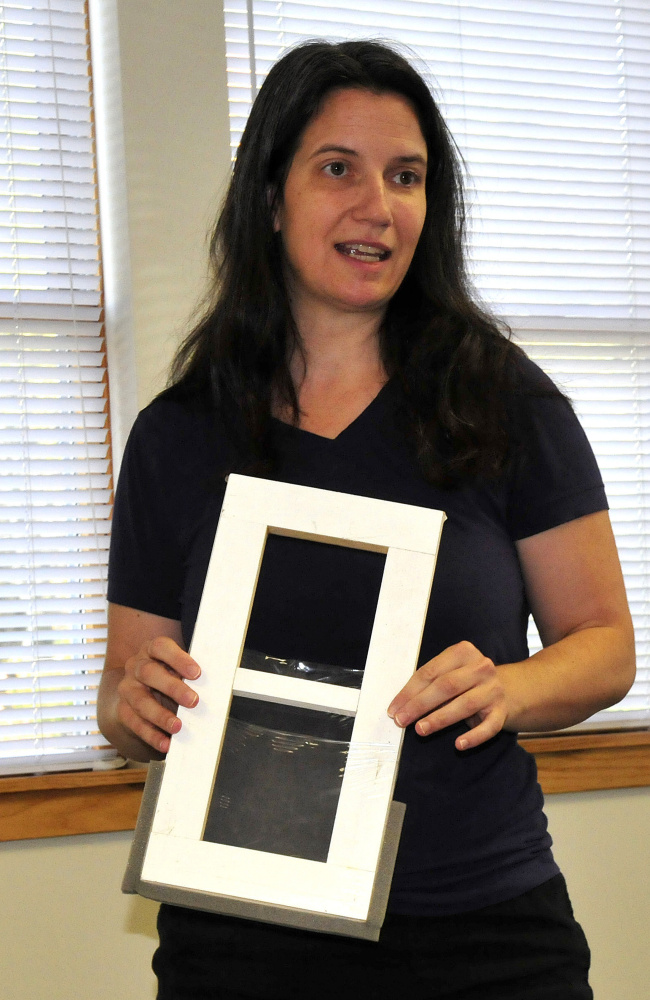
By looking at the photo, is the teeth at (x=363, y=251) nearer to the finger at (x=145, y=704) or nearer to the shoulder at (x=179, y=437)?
the shoulder at (x=179, y=437)

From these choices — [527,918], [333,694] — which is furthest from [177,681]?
[527,918]

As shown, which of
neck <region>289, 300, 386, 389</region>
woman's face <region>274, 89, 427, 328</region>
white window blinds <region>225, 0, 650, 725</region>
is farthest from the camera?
white window blinds <region>225, 0, 650, 725</region>

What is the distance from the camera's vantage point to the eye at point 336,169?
1.20 metres

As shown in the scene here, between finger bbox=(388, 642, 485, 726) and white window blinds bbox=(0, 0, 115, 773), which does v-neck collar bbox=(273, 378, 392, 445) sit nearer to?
finger bbox=(388, 642, 485, 726)

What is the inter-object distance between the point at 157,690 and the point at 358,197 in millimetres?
621

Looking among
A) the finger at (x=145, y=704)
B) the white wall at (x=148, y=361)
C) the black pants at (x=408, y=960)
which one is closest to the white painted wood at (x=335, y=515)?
the finger at (x=145, y=704)

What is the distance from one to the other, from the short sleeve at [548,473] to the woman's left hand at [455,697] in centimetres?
25

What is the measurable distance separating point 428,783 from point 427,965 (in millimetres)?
182

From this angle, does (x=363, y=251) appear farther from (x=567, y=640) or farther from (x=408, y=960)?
(x=408, y=960)

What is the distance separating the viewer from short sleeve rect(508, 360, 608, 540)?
1129 millimetres

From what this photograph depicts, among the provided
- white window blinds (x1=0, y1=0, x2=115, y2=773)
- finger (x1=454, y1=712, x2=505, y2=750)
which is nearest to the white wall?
white window blinds (x1=0, y1=0, x2=115, y2=773)

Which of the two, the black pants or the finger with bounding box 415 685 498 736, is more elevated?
the finger with bounding box 415 685 498 736

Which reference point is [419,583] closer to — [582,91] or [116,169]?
[116,169]

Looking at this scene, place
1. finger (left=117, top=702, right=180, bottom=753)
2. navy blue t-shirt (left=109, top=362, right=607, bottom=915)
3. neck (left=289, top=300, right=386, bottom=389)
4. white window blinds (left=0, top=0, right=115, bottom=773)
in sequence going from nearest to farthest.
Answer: finger (left=117, top=702, right=180, bottom=753), navy blue t-shirt (left=109, top=362, right=607, bottom=915), neck (left=289, top=300, right=386, bottom=389), white window blinds (left=0, top=0, right=115, bottom=773)
